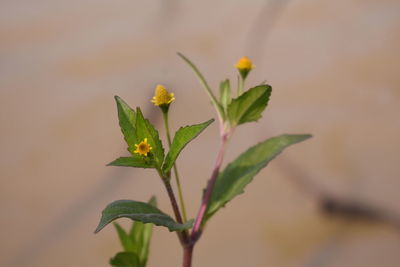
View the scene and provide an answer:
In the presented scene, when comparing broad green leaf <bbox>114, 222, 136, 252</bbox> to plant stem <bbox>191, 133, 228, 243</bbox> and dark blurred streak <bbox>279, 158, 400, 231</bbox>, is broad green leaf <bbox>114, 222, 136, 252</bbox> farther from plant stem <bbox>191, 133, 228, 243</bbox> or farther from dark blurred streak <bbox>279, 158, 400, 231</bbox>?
dark blurred streak <bbox>279, 158, 400, 231</bbox>

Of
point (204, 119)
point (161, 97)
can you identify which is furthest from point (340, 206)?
point (161, 97)

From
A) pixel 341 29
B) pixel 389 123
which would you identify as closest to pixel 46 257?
pixel 389 123

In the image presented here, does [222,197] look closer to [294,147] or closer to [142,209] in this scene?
[142,209]

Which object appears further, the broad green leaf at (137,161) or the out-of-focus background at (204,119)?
the out-of-focus background at (204,119)

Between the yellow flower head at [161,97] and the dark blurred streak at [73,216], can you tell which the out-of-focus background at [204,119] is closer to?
the dark blurred streak at [73,216]

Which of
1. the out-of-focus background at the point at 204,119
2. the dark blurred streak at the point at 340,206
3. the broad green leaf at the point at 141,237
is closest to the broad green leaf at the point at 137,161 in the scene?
the broad green leaf at the point at 141,237

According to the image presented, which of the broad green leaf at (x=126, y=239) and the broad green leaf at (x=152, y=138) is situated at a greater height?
the broad green leaf at (x=152, y=138)
